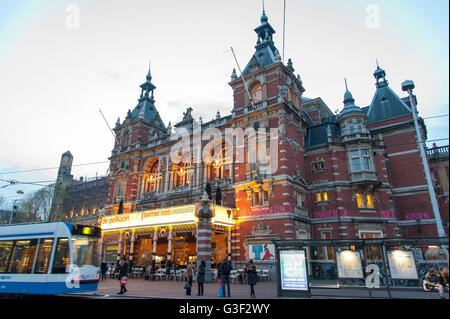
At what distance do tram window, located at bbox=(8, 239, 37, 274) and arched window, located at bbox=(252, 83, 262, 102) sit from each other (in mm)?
22662

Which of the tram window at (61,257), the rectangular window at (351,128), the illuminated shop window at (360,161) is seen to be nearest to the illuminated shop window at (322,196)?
the illuminated shop window at (360,161)

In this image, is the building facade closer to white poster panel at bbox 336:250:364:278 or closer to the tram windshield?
white poster panel at bbox 336:250:364:278

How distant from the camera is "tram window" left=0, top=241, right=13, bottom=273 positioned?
1330 cm

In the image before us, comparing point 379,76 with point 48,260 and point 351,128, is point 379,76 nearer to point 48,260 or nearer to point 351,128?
point 351,128

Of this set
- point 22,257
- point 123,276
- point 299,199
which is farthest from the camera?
point 299,199

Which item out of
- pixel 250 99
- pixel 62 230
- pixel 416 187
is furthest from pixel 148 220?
pixel 416 187

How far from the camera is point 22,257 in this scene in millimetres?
13055

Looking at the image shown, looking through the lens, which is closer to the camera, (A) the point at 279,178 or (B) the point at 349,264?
(B) the point at 349,264

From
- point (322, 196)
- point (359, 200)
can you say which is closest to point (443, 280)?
point (359, 200)

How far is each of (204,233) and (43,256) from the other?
38.4 ft

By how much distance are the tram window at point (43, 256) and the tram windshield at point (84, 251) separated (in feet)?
3.43

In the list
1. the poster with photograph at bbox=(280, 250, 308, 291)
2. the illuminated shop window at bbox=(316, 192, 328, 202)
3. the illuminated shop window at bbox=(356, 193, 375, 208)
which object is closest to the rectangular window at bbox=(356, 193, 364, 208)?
the illuminated shop window at bbox=(356, 193, 375, 208)

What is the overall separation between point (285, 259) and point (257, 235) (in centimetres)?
1152
